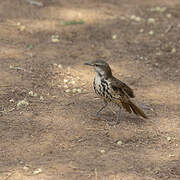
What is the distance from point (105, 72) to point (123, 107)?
591 millimetres

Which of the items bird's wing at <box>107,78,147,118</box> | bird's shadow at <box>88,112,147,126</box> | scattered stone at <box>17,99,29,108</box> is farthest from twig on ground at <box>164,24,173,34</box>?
scattered stone at <box>17,99,29,108</box>

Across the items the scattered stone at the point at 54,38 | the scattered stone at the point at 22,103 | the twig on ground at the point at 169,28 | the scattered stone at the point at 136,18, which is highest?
the scattered stone at the point at 136,18

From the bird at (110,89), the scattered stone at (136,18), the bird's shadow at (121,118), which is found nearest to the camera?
the bird at (110,89)

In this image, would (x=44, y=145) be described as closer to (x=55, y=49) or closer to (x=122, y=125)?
(x=122, y=125)

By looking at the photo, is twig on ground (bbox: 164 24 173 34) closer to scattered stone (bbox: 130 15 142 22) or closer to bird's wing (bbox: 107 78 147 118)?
scattered stone (bbox: 130 15 142 22)

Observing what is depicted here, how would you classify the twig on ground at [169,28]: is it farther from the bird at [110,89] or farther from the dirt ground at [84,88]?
the bird at [110,89]

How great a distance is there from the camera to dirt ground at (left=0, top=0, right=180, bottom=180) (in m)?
5.61

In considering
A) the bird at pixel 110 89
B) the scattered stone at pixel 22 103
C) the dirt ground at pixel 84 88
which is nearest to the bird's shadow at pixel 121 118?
the dirt ground at pixel 84 88

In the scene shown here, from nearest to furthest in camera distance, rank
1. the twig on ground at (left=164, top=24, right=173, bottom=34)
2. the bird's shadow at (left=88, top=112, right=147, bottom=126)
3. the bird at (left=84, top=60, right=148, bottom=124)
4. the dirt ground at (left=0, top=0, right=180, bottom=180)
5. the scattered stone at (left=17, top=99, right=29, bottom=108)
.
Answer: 1. the dirt ground at (left=0, top=0, right=180, bottom=180)
2. the bird at (left=84, top=60, right=148, bottom=124)
3. the bird's shadow at (left=88, top=112, right=147, bottom=126)
4. the scattered stone at (left=17, top=99, right=29, bottom=108)
5. the twig on ground at (left=164, top=24, right=173, bottom=34)

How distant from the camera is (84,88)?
7.82 m

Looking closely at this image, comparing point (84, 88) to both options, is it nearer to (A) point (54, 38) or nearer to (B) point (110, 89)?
(B) point (110, 89)

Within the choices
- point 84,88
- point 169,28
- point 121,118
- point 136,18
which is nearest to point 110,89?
point 121,118

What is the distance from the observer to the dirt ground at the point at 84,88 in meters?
5.61

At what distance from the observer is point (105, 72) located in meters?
6.55
